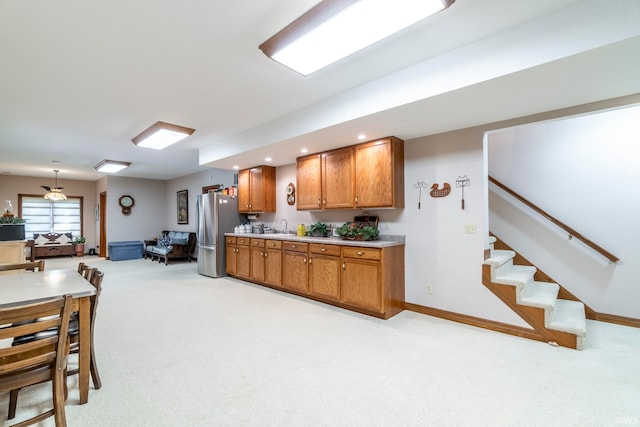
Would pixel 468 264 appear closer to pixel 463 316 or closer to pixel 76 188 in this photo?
pixel 463 316

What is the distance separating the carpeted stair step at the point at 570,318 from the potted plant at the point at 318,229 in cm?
302

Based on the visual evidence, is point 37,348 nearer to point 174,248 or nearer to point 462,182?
point 462,182

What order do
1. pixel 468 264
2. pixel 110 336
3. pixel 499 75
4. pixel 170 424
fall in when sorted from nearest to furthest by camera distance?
pixel 170 424
pixel 499 75
pixel 110 336
pixel 468 264

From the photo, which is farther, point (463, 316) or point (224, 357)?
point (463, 316)

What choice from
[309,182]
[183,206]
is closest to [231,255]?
[309,182]

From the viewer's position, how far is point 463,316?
3.30 metres

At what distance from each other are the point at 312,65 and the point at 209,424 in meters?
2.64

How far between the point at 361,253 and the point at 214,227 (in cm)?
350

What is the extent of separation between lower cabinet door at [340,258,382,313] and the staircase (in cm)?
118

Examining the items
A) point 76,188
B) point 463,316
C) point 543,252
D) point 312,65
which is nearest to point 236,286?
point 463,316

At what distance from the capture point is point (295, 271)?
4.41 metres

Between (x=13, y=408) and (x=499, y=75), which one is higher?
(x=499, y=75)

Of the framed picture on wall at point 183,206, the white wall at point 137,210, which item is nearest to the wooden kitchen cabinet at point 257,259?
the framed picture on wall at point 183,206

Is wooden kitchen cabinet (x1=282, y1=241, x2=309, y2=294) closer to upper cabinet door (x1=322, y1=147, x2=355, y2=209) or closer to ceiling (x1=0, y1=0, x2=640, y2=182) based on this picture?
upper cabinet door (x1=322, y1=147, x2=355, y2=209)
